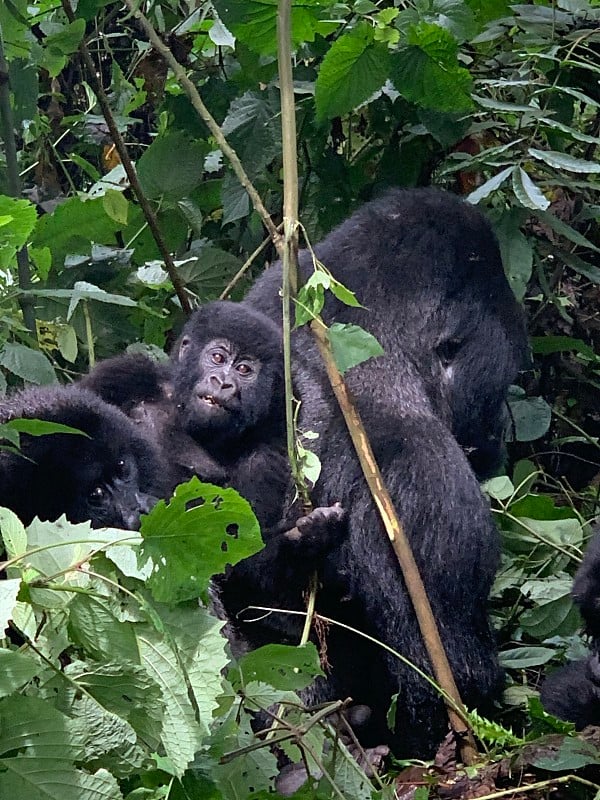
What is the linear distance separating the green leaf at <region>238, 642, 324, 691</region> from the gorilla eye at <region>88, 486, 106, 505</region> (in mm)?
506

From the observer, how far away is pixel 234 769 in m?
1.49

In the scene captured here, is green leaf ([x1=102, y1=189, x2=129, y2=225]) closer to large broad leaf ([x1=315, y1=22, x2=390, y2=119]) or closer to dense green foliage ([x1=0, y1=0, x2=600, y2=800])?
dense green foliage ([x1=0, y1=0, x2=600, y2=800])

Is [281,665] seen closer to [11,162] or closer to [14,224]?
[14,224]

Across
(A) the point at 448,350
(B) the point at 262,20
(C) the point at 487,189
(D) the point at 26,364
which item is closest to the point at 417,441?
(A) the point at 448,350

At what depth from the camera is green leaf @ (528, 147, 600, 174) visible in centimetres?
256

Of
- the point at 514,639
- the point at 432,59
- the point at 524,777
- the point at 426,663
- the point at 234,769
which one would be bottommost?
the point at 514,639

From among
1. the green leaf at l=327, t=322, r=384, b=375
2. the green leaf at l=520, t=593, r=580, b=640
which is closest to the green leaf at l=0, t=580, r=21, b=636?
the green leaf at l=327, t=322, r=384, b=375

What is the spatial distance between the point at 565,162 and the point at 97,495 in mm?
1360

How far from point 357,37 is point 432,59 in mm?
231

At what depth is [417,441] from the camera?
7.38 ft

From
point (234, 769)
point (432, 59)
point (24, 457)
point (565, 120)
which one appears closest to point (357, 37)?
point (432, 59)

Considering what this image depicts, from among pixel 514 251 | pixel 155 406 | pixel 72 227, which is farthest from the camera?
pixel 72 227

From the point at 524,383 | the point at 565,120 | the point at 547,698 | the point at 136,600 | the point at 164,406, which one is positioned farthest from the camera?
Result: the point at 524,383

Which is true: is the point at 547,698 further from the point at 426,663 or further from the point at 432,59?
the point at 432,59
